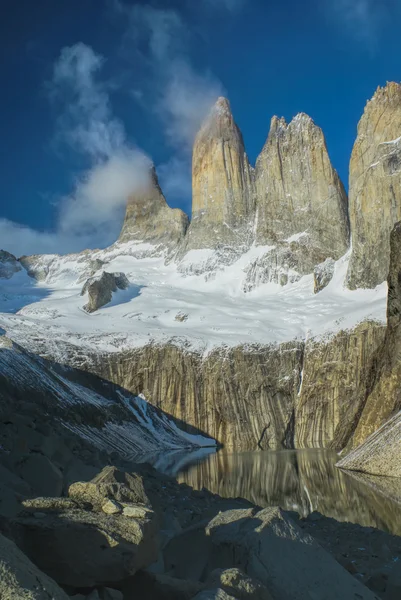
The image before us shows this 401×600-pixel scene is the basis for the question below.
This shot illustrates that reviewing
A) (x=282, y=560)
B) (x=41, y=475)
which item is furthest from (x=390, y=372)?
(x=282, y=560)

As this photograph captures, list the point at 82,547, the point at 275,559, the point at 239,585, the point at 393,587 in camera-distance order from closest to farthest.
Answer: the point at 82,547
the point at 239,585
the point at 275,559
the point at 393,587

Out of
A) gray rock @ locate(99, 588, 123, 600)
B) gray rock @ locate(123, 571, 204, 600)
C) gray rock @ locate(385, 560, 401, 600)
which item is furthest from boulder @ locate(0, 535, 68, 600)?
gray rock @ locate(385, 560, 401, 600)

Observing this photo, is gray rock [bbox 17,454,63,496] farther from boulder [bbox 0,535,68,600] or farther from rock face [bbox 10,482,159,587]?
boulder [bbox 0,535,68,600]

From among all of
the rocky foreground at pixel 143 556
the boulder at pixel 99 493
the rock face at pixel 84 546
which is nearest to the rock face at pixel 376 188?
the rocky foreground at pixel 143 556

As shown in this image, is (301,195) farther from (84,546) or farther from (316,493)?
(84,546)

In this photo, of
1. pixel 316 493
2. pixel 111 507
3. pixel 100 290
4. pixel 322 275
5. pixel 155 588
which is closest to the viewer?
pixel 155 588

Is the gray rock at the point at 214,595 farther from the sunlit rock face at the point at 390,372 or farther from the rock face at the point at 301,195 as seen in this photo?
the rock face at the point at 301,195
